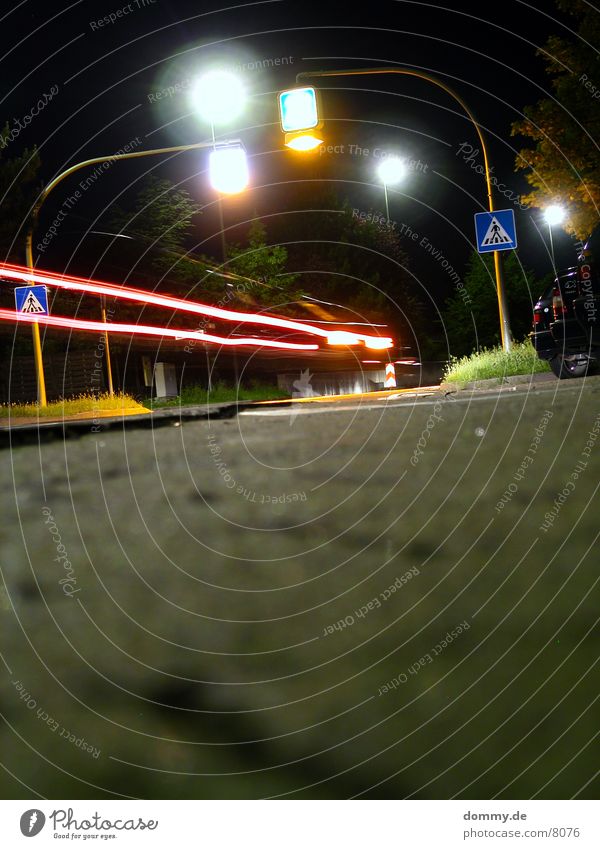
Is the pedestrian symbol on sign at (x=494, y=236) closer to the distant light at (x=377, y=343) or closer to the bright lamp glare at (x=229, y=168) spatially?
the bright lamp glare at (x=229, y=168)

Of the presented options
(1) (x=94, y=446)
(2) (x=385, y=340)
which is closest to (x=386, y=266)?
(2) (x=385, y=340)

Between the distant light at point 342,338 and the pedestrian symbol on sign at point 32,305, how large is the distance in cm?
1665

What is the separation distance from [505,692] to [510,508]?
2.89m

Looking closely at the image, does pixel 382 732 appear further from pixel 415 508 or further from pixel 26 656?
pixel 415 508

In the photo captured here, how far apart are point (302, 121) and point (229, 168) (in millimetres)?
2469

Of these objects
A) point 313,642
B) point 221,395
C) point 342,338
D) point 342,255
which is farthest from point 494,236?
point 342,255

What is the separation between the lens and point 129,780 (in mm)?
2291

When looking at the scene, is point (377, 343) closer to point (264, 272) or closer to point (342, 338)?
point (342, 338)

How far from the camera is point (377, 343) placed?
45625mm

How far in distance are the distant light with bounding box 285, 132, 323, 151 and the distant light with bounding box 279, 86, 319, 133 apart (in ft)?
0.30

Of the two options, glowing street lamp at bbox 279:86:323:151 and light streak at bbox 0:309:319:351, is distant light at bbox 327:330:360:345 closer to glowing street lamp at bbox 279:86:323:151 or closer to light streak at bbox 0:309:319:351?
light streak at bbox 0:309:319:351

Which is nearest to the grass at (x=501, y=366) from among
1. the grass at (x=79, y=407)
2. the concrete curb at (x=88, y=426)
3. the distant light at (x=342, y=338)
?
the concrete curb at (x=88, y=426)

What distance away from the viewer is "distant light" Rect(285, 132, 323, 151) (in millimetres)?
13883

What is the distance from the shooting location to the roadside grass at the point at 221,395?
1200 inches
